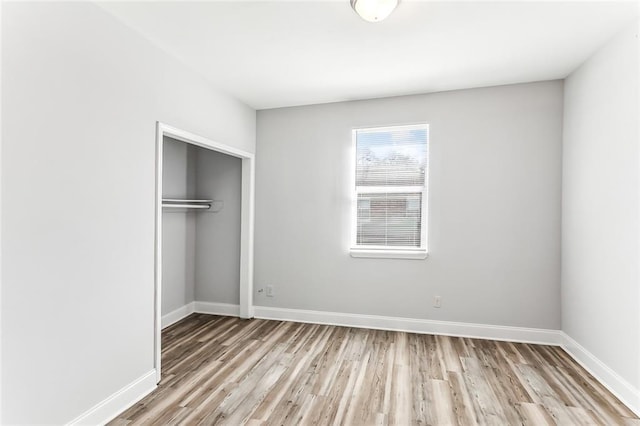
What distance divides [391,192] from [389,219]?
31 cm

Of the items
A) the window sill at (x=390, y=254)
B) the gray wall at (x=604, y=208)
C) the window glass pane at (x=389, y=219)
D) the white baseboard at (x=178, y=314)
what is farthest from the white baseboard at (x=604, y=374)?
the white baseboard at (x=178, y=314)

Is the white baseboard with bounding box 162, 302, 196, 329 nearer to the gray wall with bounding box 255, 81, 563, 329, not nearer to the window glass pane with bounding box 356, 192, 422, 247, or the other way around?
the gray wall with bounding box 255, 81, 563, 329

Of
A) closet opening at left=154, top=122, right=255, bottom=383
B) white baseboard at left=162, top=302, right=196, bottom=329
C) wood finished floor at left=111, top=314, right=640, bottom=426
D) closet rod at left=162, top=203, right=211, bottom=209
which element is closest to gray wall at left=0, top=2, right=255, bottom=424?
wood finished floor at left=111, top=314, right=640, bottom=426

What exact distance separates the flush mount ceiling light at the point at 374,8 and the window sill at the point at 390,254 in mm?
2385

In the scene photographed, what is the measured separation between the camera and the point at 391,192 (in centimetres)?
388

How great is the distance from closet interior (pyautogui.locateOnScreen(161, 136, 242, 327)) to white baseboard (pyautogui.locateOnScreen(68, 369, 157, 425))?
1709 mm

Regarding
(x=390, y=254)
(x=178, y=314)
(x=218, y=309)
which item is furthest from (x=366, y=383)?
(x=178, y=314)

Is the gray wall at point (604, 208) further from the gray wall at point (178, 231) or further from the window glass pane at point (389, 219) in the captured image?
the gray wall at point (178, 231)

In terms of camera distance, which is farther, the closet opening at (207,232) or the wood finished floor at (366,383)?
the closet opening at (207,232)

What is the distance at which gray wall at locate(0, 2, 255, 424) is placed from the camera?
1655 mm

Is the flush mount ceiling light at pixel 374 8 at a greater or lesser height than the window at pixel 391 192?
greater

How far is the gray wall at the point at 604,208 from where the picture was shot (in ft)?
7.63

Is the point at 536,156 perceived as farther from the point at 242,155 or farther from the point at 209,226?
the point at 209,226

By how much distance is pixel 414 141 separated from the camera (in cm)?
382
